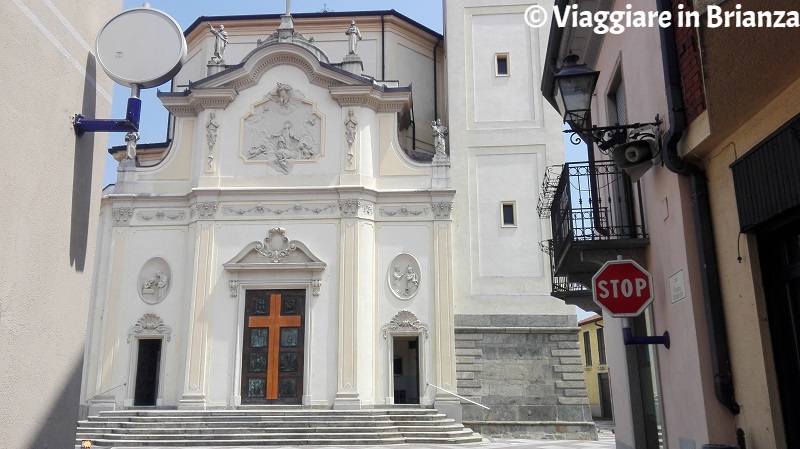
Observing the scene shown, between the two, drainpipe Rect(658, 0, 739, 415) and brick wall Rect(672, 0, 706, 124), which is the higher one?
brick wall Rect(672, 0, 706, 124)

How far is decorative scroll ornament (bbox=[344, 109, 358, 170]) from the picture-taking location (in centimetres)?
2344

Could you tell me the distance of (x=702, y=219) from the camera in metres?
6.42

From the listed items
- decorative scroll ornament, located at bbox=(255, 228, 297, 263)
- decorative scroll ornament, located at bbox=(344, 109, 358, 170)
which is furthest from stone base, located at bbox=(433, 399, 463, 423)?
decorative scroll ornament, located at bbox=(344, 109, 358, 170)

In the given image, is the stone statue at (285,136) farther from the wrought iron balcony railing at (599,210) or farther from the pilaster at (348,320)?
the wrought iron balcony railing at (599,210)

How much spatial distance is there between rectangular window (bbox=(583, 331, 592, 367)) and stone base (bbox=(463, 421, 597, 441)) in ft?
72.4

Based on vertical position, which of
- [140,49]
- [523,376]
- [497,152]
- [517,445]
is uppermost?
[497,152]

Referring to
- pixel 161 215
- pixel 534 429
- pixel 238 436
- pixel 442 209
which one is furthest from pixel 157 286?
pixel 534 429

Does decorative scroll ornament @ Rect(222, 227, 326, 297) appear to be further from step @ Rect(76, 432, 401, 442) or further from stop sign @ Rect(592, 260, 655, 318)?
→ stop sign @ Rect(592, 260, 655, 318)

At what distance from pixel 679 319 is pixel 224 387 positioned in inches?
674

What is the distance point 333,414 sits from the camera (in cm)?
2011

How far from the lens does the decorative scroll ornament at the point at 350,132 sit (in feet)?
76.9

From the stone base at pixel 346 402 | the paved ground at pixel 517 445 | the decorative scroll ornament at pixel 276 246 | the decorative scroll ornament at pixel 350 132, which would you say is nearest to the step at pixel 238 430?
the paved ground at pixel 517 445

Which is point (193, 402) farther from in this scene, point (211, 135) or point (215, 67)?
point (215, 67)

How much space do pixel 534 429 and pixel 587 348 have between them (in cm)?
2343
